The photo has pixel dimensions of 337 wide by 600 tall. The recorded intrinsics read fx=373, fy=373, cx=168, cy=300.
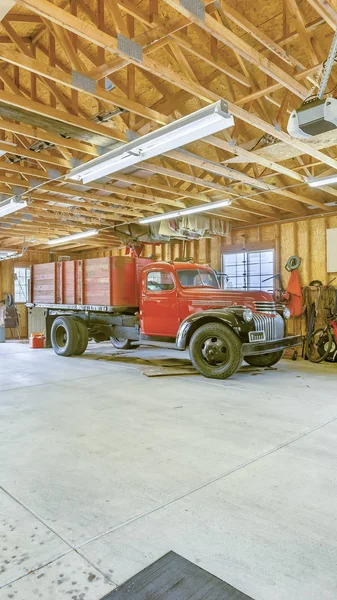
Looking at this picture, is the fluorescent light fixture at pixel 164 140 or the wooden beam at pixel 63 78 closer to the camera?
the wooden beam at pixel 63 78

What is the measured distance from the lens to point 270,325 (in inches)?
241

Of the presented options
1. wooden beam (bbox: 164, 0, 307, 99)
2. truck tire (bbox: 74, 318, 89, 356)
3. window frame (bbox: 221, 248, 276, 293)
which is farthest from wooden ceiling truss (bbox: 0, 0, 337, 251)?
truck tire (bbox: 74, 318, 89, 356)

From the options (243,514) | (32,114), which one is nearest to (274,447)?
(243,514)

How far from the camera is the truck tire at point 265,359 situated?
6824mm

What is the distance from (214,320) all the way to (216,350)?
0.50 meters

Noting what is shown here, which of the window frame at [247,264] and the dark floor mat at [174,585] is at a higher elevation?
the window frame at [247,264]

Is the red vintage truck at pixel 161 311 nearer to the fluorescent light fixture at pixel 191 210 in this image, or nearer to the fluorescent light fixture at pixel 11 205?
the fluorescent light fixture at pixel 191 210

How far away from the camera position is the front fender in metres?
5.79

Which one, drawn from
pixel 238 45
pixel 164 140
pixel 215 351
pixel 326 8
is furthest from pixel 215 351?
pixel 326 8

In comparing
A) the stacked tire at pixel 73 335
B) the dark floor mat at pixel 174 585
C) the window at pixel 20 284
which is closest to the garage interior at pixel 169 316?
the dark floor mat at pixel 174 585

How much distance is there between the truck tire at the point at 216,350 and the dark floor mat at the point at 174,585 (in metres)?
4.09

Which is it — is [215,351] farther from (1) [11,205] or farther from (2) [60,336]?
(1) [11,205]

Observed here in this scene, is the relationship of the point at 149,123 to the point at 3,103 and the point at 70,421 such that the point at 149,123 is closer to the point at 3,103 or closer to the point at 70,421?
the point at 3,103

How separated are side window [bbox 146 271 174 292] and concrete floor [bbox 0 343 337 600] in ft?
8.78
